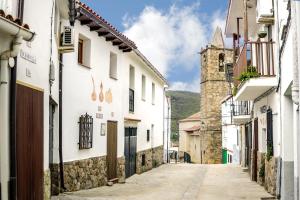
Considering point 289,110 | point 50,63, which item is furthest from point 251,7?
point 50,63

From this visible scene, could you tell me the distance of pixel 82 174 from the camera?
1428 cm

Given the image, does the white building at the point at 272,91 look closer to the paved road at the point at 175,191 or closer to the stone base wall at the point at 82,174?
the paved road at the point at 175,191

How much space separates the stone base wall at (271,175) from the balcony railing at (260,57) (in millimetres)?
2601

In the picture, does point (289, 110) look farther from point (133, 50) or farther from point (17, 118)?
point (133, 50)

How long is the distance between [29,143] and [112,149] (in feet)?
31.4

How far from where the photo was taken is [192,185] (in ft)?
55.7

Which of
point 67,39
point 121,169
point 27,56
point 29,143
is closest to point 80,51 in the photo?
point 67,39

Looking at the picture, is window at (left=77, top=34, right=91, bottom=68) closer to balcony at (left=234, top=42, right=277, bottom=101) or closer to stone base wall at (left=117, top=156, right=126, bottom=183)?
stone base wall at (left=117, top=156, right=126, bottom=183)

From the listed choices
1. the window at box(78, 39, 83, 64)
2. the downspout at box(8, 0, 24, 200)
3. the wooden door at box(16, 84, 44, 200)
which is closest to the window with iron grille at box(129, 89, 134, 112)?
the window at box(78, 39, 83, 64)

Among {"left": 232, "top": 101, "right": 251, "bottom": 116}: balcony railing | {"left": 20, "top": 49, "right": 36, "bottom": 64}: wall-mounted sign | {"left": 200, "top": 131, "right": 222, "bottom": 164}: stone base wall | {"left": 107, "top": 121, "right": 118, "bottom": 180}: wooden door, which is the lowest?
{"left": 200, "top": 131, "right": 222, "bottom": 164}: stone base wall

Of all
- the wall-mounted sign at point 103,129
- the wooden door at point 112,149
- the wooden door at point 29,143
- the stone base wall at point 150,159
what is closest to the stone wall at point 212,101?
the stone base wall at point 150,159

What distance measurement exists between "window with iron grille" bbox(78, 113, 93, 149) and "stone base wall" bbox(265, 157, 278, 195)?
18.5 ft

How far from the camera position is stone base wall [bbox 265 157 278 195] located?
1349cm

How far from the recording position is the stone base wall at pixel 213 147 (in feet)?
173
